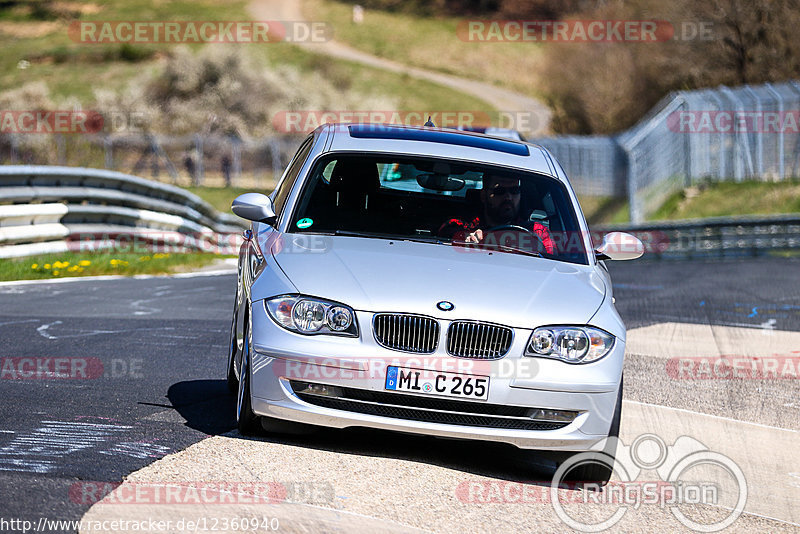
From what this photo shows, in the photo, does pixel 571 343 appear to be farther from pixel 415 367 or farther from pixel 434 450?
pixel 434 450

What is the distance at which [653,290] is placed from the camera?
1636 centimetres

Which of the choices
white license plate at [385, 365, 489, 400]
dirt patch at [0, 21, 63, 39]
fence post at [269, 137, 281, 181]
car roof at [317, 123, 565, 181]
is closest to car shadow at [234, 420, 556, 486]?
white license plate at [385, 365, 489, 400]

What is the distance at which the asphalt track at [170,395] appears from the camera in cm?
559

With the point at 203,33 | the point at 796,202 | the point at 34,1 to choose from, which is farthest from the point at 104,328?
the point at 34,1

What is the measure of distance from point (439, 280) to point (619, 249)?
5.32ft

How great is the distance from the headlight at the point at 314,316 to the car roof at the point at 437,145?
64.4 inches

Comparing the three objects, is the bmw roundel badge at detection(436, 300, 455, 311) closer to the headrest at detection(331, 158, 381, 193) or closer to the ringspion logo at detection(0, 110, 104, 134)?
the headrest at detection(331, 158, 381, 193)

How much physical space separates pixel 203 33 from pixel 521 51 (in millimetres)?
28237

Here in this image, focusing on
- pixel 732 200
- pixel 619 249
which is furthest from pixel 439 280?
pixel 732 200

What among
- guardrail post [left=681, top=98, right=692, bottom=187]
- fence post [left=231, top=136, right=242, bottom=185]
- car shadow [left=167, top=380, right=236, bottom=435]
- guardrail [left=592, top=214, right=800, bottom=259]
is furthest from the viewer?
fence post [left=231, top=136, right=242, bottom=185]

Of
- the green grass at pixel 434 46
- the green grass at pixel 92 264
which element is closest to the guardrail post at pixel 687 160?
the green grass at pixel 92 264

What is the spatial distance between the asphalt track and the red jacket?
1200mm

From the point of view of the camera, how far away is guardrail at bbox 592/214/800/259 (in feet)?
78.6

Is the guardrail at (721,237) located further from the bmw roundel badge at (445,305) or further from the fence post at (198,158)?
the bmw roundel badge at (445,305)
